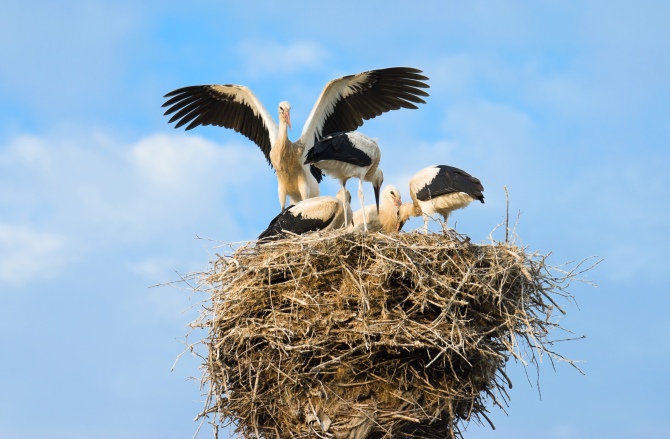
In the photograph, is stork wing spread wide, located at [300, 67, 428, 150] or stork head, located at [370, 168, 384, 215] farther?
stork wing spread wide, located at [300, 67, 428, 150]

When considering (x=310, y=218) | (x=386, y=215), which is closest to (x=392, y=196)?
(x=386, y=215)

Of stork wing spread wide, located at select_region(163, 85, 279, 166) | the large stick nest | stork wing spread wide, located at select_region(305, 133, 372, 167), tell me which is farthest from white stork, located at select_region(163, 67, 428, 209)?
the large stick nest

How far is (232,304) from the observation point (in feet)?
30.5

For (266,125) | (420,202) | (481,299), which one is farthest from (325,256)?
(266,125)

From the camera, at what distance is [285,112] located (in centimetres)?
1239

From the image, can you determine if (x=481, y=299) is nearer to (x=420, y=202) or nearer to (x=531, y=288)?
(x=531, y=288)

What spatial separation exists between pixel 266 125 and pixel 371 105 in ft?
4.45

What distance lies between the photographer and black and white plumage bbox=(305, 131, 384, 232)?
10758 mm

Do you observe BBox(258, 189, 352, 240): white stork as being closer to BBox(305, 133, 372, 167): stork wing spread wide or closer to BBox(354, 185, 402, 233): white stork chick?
BBox(305, 133, 372, 167): stork wing spread wide

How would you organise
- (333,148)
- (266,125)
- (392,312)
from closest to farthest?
(392,312) → (333,148) → (266,125)

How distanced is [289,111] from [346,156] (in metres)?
1.80

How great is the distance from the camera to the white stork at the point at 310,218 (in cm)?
1070

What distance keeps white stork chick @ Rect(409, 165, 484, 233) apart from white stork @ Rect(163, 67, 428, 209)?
1.80 m

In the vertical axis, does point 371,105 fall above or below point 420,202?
above
